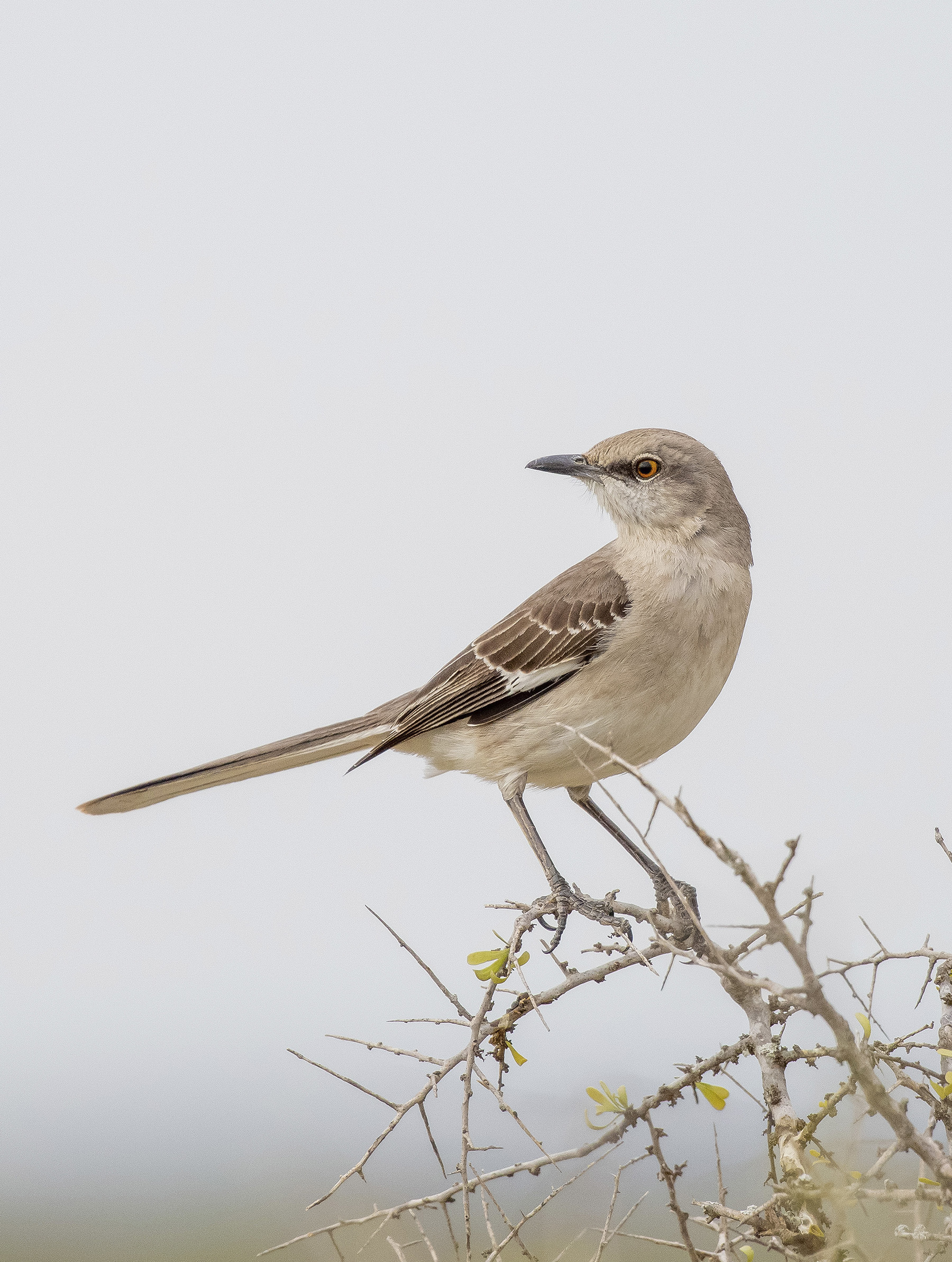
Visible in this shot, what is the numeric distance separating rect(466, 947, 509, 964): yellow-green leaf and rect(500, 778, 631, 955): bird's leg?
1.36 feet

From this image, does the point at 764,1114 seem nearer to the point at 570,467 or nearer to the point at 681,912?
the point at 681,912

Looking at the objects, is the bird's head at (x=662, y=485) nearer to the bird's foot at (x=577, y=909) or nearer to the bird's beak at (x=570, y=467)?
the bird's beak at (x=570, y=467)

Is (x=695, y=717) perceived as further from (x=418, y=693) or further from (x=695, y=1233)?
(x=695, y=1233)

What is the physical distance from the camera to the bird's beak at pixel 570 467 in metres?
5.34

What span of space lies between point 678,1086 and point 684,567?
7.32ft

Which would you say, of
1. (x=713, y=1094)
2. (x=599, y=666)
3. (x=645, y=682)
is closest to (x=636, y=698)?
(x=645, y=682)

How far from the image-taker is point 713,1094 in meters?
3.23

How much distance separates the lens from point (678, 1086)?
3213 millimetres

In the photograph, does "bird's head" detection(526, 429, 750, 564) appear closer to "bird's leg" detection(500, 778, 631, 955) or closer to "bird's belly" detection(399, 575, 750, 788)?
"bird's belly" detection(399, 575, 750, 788)

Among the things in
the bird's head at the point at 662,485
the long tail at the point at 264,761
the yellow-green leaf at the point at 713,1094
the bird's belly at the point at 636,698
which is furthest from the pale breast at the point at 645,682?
the yellow-green leaf at the point at 713,1094

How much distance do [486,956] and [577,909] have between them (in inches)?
33.6

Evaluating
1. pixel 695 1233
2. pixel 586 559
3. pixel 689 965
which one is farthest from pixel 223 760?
pixel 689 965

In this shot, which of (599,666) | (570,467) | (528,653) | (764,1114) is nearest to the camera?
(764,1114)

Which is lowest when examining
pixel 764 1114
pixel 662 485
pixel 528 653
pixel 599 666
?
pixel 764 1114
